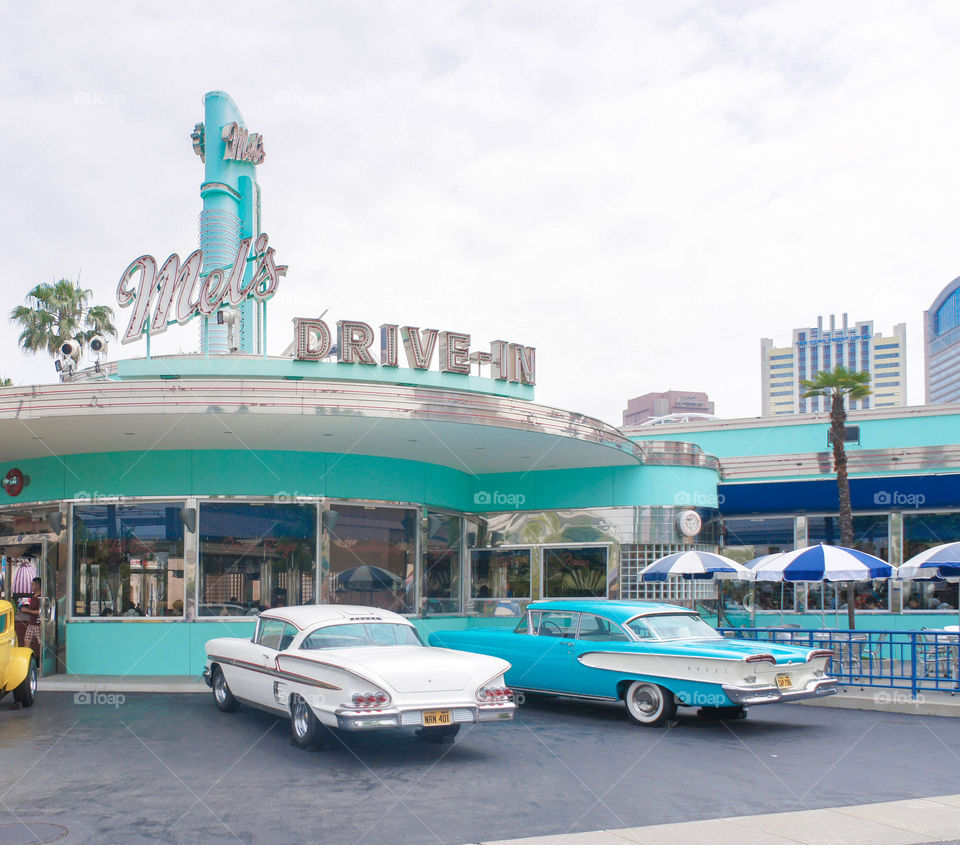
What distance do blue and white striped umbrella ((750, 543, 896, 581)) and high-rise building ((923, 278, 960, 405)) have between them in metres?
127

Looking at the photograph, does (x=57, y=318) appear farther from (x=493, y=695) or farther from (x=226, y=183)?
(x=493, y=695)

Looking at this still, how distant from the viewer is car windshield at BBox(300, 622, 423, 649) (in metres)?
10.5

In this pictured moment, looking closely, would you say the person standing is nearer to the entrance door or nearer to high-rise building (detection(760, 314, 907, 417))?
the entrance door

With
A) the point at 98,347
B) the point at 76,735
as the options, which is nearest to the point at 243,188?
the point at 98,347

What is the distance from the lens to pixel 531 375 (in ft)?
65.1

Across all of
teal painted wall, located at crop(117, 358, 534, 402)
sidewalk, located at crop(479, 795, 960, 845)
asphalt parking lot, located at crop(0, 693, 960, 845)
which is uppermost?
teal painted wall, located at crop(117, 358, 534, 402)

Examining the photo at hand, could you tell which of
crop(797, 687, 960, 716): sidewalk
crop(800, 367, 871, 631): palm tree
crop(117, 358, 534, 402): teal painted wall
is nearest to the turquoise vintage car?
crop(797, 687, 960, 716): sidewalk

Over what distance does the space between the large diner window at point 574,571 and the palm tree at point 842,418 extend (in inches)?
198

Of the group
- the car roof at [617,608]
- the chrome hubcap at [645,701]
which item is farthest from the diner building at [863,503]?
the chrome hubcap at [645,701]

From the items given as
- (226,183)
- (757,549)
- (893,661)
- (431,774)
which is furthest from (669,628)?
(226,183)

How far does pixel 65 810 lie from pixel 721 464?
17.9m

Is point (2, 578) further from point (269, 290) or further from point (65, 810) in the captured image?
point (65, 810)

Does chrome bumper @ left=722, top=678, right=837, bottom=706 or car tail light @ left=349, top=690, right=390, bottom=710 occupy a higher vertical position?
car tail light @ left=349, top=690, right=390, bottom=710

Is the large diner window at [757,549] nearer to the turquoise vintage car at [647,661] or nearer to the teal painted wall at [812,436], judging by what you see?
the teal painted wall at [812,436]
